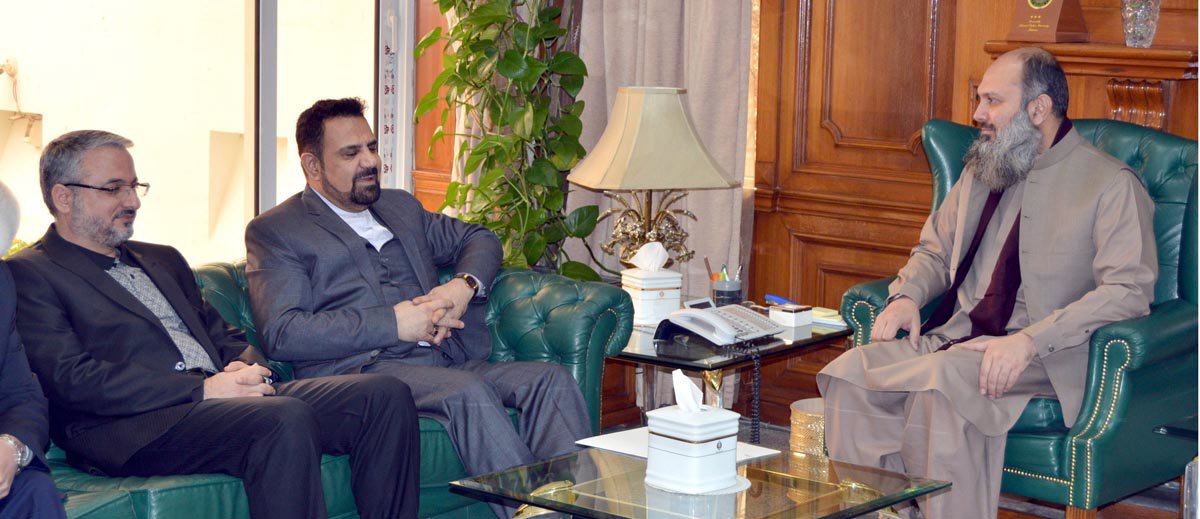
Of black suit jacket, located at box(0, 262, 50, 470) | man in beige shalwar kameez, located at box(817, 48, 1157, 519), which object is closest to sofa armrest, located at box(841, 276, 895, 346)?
man in beige shalwar kameez, located at box(817, 48, 1157, 519)

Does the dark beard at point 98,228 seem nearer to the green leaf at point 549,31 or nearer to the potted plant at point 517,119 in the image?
the potted plant at point 517,119

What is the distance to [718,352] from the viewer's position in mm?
3584

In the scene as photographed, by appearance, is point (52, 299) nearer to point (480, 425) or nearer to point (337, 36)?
point (480, 425)

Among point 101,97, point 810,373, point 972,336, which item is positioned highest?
point 101,97

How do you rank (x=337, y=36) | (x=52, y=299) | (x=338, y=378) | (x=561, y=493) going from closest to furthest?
1. (x=561, y=493)
2. (x=52, y=299)
3. (x=338, y=378)
4. (x=337, y=36)

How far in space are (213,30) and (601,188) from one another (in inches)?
76.8

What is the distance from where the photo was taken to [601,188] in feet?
12.7

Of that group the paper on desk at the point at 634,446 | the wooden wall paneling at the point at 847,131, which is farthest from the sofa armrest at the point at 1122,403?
the wooden wall paneling at the point at 847,131

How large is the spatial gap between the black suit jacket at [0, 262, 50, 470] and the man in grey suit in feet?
2.31

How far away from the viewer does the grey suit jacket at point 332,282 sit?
130 inches

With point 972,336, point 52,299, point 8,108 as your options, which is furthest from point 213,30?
point 972,336

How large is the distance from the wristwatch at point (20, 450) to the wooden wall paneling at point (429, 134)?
2854 millimetres

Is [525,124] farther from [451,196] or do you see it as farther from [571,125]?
[451,196]

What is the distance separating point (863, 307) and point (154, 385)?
185cm
